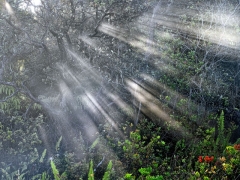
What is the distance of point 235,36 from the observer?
7.98 meters

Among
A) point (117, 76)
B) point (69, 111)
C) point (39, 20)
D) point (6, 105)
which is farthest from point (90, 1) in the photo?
point (6, 105)

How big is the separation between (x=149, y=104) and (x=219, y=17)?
14.3ft

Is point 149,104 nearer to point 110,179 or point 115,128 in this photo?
point 115,128

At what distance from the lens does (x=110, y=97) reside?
691 cm

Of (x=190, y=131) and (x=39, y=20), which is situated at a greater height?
(x=39, y=20)

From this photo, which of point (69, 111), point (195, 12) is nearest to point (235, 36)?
point (195, 12)

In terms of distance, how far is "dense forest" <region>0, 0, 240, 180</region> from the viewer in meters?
4.85

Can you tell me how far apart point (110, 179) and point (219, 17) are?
6954 millimetres

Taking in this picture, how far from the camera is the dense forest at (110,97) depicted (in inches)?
191

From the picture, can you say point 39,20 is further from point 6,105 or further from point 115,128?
point 115,128

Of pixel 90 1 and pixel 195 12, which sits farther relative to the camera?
pixel 195 12

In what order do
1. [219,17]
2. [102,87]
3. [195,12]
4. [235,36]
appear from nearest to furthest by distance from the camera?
1. [102,87]
2. [235,36]
3. [219,17]
4. [195,12]

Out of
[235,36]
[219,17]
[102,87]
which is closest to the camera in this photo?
[102,87]

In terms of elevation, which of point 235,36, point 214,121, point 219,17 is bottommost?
point 214,121
